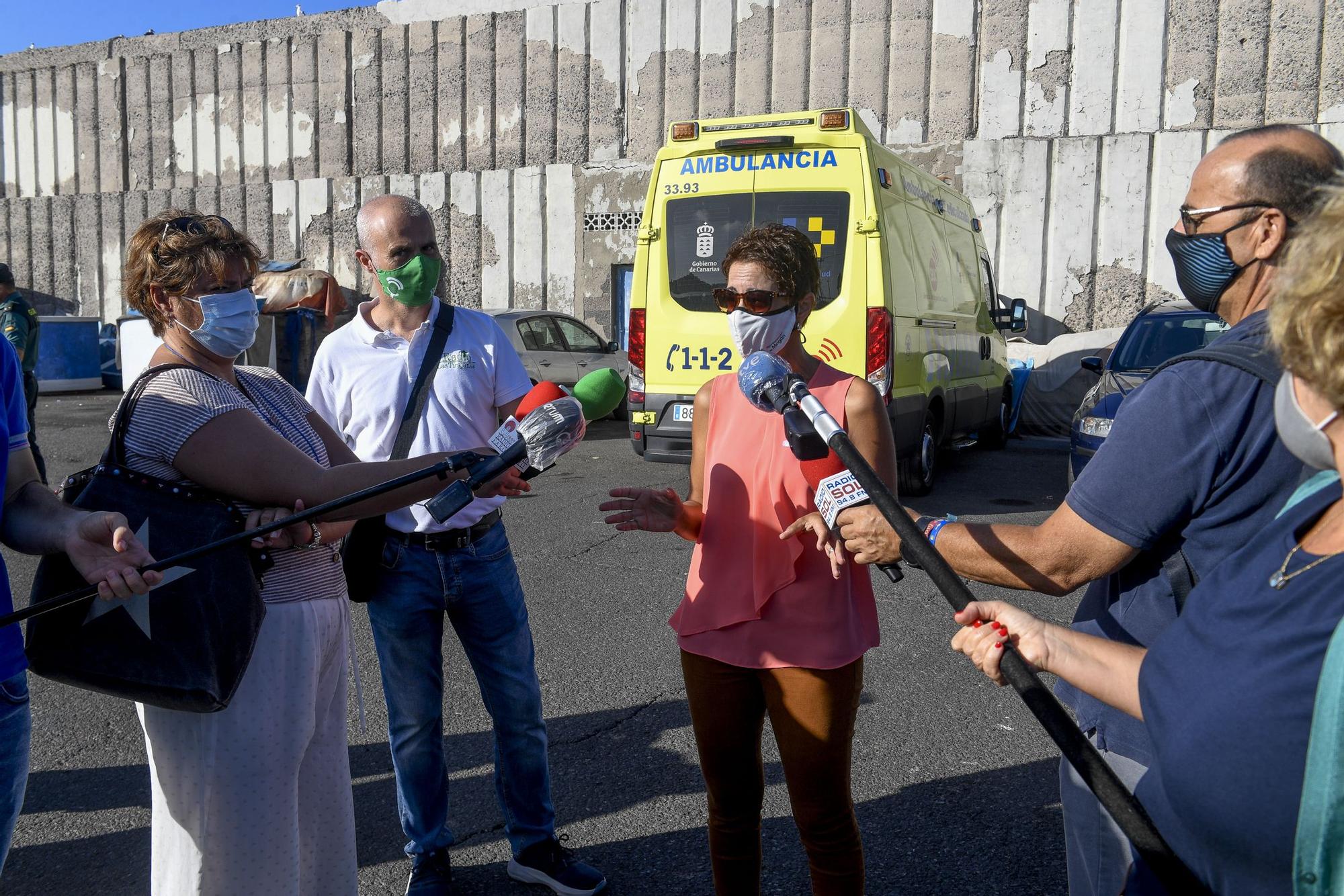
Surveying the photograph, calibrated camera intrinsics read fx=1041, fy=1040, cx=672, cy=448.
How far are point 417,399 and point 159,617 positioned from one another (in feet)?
3.96

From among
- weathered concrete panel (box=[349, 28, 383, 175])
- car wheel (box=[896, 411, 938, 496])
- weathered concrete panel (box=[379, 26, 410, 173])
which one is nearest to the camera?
car wheel (box=[896, 411, 938, 496])

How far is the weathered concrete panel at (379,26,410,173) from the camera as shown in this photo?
19.5m

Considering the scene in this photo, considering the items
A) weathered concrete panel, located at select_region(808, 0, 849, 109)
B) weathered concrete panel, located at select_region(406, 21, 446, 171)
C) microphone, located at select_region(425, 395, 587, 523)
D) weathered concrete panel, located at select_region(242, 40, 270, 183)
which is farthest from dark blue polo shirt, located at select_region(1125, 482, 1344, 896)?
weathered concrete panel, located at select_region(242, 40, 270, 183)

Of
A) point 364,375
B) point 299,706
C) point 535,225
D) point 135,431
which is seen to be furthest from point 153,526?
point 535,225

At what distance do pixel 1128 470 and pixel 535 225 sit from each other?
58.4ft

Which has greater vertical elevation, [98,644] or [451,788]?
[98,644]

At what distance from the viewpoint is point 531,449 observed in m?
2.12

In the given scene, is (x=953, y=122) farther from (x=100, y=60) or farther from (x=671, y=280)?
(x=100, y=60)

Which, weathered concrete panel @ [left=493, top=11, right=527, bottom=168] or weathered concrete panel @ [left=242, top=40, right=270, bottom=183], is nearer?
weathered concrete panel @ [left=493, top=11, right=527, bottom=168]

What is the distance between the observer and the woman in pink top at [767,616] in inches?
97.7

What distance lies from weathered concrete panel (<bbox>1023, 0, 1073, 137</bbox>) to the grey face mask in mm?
15781

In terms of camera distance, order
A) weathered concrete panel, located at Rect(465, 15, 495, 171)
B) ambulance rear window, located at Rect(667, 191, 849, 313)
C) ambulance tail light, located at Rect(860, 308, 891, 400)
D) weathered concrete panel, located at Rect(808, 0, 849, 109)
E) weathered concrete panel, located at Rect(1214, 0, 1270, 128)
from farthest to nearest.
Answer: weathered concrete panel, located at Rect(465, 15, 495, 171), weathered concrete panel, located at Rect(808, 0, 849, 109), weathered concrete panel, located at Rect(1214, 0, 1270, 128), ambulance rear window, located at Rect(667, 191, 849, 313), ambulance tail light, located at Rect(860, 308, 891, 400)

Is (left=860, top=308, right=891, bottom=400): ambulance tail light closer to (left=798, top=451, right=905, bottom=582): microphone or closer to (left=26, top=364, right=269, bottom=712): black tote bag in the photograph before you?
(left=798, top=451, right=905, bottom=582): microphone

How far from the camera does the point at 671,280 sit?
8516mm
